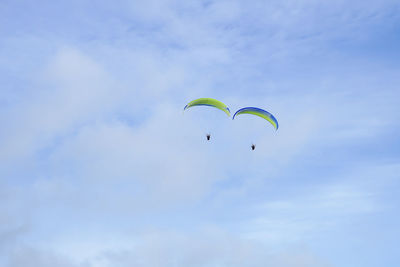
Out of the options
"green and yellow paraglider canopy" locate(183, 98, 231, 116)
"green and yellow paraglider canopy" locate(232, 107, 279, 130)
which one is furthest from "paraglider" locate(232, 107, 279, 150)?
"green and yellow paraglider canopy" locate(183, 98, 231, 116)

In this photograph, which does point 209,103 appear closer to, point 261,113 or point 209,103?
point 209,103

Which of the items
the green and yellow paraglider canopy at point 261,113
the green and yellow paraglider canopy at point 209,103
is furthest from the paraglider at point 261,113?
the green and yellow paraglider canopy at point 209,103

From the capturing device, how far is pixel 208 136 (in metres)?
78.2

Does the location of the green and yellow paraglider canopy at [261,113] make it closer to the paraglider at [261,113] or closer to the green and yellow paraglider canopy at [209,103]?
the paraglider at [261,113]

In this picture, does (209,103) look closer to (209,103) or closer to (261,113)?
(209,103)

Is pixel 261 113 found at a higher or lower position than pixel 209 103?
lower

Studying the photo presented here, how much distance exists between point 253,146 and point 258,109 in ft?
20.8

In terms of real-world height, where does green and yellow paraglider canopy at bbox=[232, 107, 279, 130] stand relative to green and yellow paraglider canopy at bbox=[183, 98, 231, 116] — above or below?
below

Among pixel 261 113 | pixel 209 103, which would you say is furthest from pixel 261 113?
pixel 209 103

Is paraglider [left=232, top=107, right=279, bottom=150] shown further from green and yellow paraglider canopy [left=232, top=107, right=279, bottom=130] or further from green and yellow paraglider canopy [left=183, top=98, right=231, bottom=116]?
green and yellow paraglider canopy [left=183, top=98, right=231, bottom=116]

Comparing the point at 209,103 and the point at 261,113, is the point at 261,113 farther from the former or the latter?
the point at 209,103

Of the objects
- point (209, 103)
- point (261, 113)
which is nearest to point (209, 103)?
point (209, 103)

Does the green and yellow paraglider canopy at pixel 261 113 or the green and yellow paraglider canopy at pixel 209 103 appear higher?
the green and yellow paraglider canopy at pixel 209 103

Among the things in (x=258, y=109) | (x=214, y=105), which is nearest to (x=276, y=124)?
→ (x=258, y=109)
